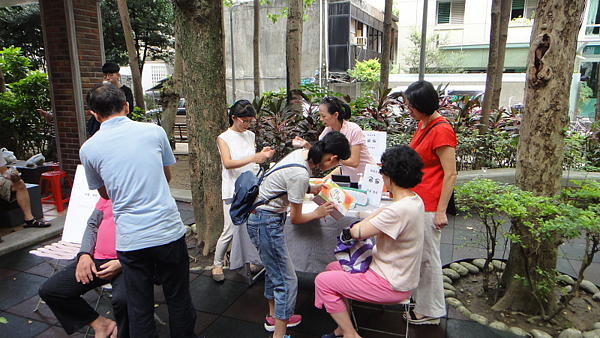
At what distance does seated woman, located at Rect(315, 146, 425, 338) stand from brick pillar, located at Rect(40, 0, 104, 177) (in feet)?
17.2

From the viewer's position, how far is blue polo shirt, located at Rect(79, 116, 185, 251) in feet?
6.95

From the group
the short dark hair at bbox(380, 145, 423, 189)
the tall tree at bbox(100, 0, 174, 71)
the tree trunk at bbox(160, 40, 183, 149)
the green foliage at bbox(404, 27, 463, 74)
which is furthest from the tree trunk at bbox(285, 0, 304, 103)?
the green foliage at bbox(404, 27, 463, 74)

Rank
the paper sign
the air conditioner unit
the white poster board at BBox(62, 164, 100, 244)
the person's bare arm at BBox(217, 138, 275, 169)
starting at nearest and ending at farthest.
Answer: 1. the paper sign
2. the person's bare arm at BBox(217, 138, 275, 169)
3. the white poster board at BBox(62, 164, 100, 244)
4. the air conditioner unit

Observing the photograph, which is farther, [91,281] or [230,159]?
[230,159]

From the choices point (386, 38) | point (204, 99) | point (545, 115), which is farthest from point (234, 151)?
point (386, 38)

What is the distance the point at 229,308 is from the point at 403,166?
1.91 metres

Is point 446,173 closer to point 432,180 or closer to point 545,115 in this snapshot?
point 432,180

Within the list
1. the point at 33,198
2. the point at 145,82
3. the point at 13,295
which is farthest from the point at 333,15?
the point at 13,295

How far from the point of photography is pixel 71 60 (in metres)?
5.85

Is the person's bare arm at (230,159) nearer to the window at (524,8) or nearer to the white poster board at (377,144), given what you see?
the white poster board at (377,144)

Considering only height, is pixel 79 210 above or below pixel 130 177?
below

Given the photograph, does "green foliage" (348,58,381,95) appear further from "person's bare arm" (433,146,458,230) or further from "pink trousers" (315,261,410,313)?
"pink trousers" (315,261,410,313)

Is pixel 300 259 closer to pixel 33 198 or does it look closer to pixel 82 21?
pixel 33 198

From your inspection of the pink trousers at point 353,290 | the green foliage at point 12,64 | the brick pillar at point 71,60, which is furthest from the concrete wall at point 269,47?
the pink trousers at point 353,290
